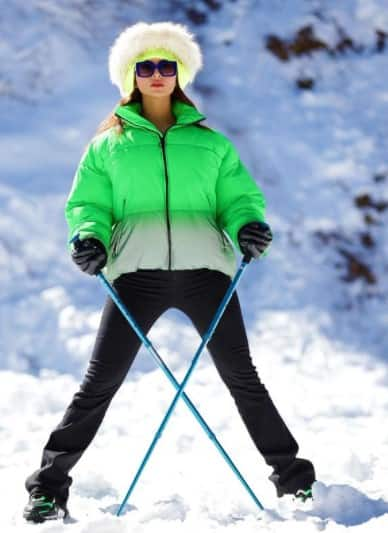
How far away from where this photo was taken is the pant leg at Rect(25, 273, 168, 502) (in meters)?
2.76

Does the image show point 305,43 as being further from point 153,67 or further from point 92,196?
point 92,196

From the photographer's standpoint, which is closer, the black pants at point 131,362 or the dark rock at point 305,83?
the black pants at point 131,362

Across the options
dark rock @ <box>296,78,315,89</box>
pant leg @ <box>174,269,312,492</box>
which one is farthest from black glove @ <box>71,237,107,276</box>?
dark rock @ <box>296,78,315,89</box>

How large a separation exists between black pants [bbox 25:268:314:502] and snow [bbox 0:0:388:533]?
0.65 feet

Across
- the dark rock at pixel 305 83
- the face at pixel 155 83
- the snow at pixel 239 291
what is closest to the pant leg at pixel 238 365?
the snow at pixel 239 291

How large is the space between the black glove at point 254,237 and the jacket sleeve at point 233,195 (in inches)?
2.2

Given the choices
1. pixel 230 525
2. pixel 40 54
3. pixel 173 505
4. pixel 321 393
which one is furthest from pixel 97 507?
pixel 40 54

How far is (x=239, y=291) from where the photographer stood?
6648 mm

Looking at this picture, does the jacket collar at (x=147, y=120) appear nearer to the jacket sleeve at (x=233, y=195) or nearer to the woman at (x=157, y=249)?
the woman at (x=157, y=249)

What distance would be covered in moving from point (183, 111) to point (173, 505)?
162 centimetres

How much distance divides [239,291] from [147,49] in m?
3.86

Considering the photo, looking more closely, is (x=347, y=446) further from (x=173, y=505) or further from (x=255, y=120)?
(x=255, y=120)

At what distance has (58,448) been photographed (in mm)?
2787

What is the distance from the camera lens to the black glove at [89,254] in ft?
8.92
